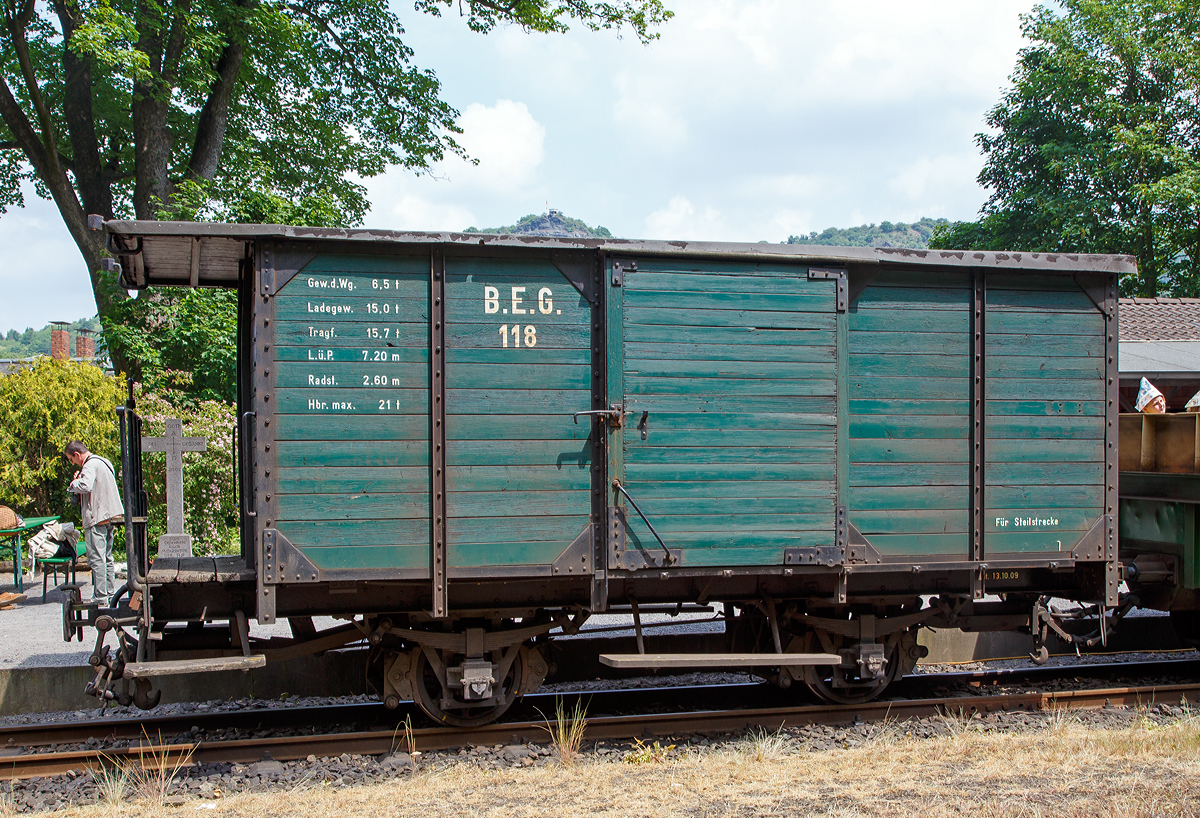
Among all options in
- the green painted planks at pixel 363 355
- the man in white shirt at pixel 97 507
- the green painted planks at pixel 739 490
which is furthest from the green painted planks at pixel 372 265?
the man in white shirt at pixel 97 507

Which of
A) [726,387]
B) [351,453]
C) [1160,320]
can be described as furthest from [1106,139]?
[351,453]

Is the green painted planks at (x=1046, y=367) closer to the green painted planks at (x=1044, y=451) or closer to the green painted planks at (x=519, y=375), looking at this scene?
the green painted planks at (x=1044, y=451)

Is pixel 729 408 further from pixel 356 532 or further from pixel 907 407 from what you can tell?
pixel 356 532

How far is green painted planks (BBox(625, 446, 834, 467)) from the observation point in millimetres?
5426

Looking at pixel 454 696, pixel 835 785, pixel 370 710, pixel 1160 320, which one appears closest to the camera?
pixel 835 785

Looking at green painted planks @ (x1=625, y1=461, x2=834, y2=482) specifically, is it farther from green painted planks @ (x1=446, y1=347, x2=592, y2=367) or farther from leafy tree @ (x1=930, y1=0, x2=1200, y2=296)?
leafy tree @ (x1=930, y1=0, x2=1200, y2=296)

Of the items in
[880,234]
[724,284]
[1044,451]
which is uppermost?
[880,234]

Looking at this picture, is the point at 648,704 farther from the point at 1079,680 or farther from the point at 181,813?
the point at 1079,680

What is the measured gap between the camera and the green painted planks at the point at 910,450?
5.75 meters

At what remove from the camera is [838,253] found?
5.67 meters

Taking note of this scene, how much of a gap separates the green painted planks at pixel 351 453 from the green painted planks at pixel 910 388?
10.1 ft

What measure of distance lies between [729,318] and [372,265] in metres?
2.45

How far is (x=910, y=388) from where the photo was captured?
19.1ft

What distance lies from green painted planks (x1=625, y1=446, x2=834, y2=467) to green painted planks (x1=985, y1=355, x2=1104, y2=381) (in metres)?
1.46
